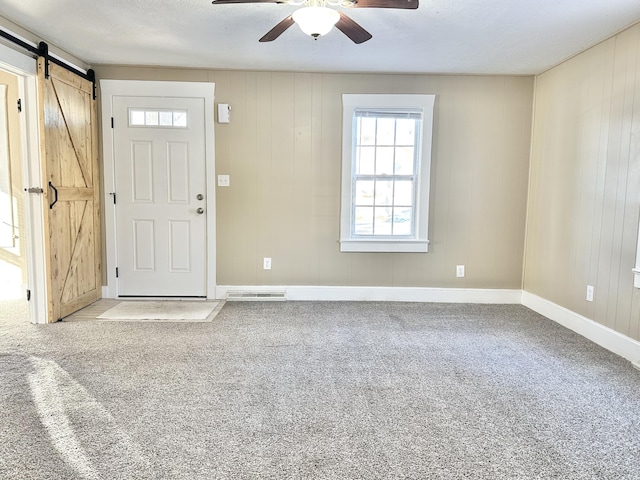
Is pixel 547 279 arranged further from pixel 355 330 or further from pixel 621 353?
pixel 355 330

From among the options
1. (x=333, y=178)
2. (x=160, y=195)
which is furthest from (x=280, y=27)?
(x=160, y=195)

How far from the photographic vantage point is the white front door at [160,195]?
13.2 feet

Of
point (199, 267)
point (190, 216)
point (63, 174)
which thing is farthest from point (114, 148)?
point (199, 267)

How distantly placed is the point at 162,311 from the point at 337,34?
113 inches

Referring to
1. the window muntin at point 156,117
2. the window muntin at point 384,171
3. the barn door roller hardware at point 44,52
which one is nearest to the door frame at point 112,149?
the window muntin at point 156,117

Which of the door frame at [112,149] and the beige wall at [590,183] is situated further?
the door frame at [112,149]

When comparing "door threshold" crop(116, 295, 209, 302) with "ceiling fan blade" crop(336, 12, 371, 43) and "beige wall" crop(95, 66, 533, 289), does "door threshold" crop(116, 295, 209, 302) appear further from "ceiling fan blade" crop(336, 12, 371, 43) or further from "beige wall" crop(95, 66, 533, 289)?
"ceiling fan blade" crop(336, 12, 371, 43)

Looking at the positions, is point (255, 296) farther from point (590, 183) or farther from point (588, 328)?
point (590, 183)

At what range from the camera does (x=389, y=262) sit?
423cm

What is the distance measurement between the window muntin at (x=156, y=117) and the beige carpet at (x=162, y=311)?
1811 millimetres

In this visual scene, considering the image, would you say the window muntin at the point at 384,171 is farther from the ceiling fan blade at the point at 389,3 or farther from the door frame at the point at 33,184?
the door frame at the point at 33,184

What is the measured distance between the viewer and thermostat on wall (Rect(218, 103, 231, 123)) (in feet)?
13.1

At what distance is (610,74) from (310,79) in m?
2.56

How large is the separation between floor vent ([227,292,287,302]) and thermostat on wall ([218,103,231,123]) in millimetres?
1800
